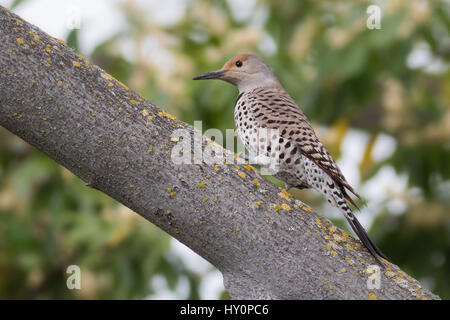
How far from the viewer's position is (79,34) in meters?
6.43

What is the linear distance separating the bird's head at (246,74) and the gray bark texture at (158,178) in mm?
2519

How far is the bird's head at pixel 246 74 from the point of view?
571cm

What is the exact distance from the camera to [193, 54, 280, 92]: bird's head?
571 cm

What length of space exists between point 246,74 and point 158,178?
9.11 ft

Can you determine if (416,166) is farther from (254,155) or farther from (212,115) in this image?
(254,155)

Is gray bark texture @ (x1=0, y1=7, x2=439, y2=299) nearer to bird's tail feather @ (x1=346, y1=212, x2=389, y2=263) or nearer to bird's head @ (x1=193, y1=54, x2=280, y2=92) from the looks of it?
bird's tail feather @ (x1=346, y1=212, x2=389, y2=263)

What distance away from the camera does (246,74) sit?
18.8ft

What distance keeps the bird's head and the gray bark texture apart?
8.26 feet

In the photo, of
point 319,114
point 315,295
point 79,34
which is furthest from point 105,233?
point 315,295

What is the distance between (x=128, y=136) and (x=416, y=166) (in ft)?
17.4

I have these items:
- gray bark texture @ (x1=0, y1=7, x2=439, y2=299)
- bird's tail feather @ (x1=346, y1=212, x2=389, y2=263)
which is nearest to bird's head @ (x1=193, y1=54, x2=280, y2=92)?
bird's tail feather @ (x1=346, y1=212, x2=389, y2=263)
